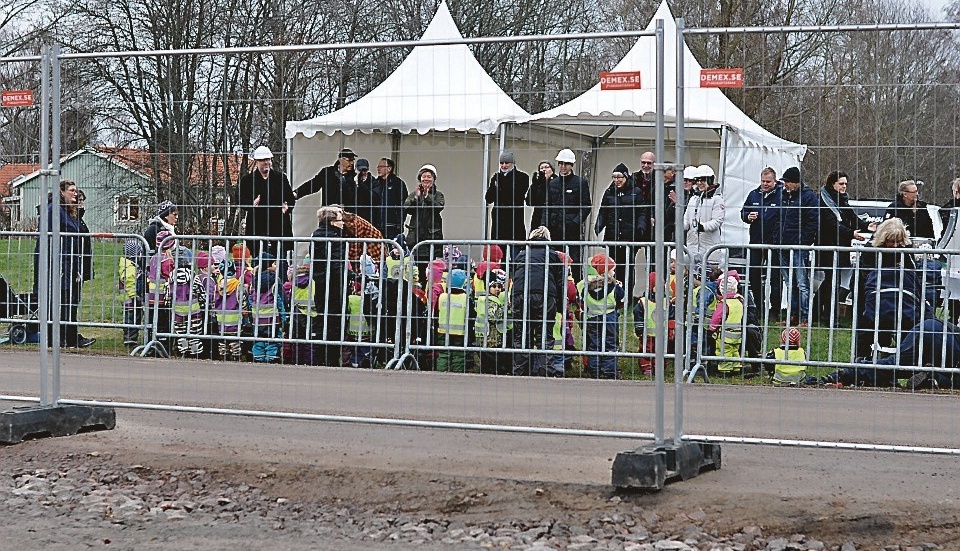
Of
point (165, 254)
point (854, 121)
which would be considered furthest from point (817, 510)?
point (165, 254)

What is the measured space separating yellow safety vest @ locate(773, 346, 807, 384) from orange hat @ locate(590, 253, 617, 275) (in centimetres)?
142

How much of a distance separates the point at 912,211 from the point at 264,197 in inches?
160

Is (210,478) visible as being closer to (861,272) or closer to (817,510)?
(817,510)

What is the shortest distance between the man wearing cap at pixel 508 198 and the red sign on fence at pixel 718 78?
1.54 metres

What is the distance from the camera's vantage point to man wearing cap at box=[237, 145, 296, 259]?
8.60 meters

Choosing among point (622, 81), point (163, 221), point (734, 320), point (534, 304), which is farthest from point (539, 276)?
point (622, 81)

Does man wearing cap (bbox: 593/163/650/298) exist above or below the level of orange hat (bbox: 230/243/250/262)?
above

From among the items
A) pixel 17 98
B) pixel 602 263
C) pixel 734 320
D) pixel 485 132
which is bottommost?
pixel 734 320

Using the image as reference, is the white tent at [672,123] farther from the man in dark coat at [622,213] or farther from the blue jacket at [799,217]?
the blue jacket at [799,217]

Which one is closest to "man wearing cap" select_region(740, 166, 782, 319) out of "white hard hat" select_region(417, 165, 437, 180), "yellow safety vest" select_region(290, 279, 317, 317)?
"white hard hat" select_region(417, 165, 437, 180)

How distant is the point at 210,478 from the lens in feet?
24.9

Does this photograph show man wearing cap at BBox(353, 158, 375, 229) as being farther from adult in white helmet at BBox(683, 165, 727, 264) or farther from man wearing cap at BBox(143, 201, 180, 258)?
adult in white helmet at BBox(683, 165, 727, 264)

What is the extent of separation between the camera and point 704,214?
868 cm

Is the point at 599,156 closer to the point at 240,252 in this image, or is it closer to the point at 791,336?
the point at 791,336
